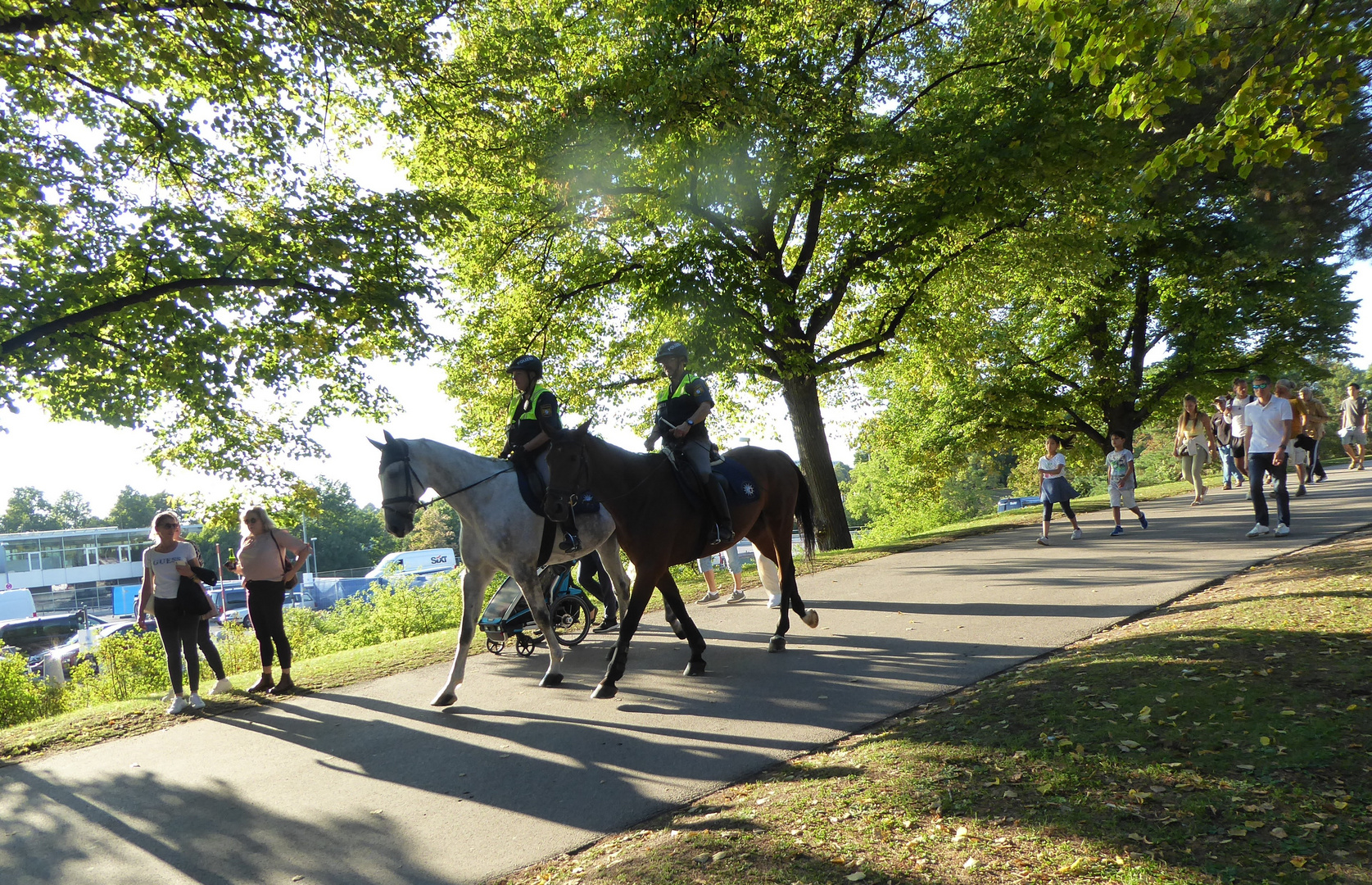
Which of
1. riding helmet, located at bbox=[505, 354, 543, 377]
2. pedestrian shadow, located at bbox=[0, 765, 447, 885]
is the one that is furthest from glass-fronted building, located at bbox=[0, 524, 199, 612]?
riding helmet, located at bbox=[505, 354, 543, 377]

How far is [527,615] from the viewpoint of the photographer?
873 centimetres

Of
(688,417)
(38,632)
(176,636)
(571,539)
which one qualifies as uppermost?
(688,417)

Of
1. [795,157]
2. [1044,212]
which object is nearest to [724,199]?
[795,157]

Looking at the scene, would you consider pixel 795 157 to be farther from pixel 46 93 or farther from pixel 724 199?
pixel 46 93

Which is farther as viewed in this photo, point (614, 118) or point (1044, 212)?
point (1044, 212)

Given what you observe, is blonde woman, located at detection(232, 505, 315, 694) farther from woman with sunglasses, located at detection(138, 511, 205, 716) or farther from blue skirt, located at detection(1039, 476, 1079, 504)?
blue skirt, located at detection(1039, 476, 1079, 504)

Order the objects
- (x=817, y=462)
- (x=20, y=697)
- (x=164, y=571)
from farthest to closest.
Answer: (x=817, y=462) < (x=20, y=697) < (x=164, y=571)

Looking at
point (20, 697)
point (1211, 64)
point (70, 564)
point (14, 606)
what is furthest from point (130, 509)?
point (1211, 64)

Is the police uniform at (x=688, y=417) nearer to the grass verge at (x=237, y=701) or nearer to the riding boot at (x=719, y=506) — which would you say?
the riding boot at (x=719, y=506)

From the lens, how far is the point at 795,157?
607 inches

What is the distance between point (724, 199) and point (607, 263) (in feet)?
10.1

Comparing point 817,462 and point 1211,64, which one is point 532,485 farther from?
point 817,462

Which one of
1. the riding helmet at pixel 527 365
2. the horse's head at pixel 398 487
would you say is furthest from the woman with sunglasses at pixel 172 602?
the riding helmet at pixel 527 365

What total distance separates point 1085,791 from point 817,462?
48.1 feet
